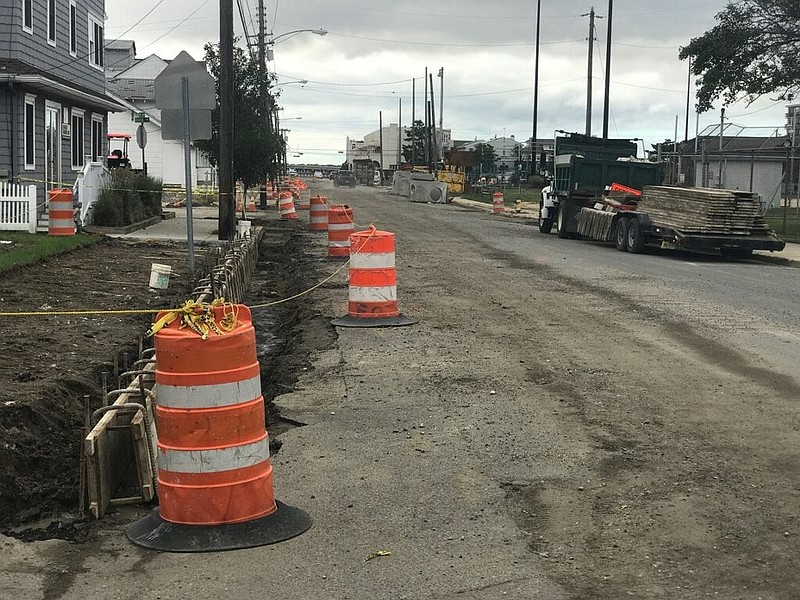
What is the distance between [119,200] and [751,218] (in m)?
15.0

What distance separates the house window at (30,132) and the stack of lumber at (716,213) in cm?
1529

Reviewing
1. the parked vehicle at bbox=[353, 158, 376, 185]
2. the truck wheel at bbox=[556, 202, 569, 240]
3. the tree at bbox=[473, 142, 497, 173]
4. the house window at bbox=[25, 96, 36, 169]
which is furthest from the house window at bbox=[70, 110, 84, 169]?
the parked vehicle at bbox=[353, 158, 376, 185]

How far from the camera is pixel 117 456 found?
236 inches

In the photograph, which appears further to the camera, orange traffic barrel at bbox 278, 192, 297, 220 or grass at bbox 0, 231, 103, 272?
orange traffic barrel at bbox 278, 192, 297, 220

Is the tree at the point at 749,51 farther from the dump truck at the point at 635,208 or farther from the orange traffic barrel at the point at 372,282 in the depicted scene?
the orange traffic barrel at the point at 372,282

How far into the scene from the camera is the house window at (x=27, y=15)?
25391 millimetres

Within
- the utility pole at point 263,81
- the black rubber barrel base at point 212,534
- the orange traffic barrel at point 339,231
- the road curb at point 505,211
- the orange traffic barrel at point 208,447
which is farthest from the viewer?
the road curb at point 505,211

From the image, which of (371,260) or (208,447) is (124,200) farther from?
(208,447)

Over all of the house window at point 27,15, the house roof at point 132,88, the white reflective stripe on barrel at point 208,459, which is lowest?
the white reflective stripe on barrel at point 208,459

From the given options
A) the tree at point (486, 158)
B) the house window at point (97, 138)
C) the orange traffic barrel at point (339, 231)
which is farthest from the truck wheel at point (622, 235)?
the tree at point (486, 158)

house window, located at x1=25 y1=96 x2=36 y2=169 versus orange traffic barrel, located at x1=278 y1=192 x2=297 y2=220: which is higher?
house window, located at x1=25 y1=96 x2=36 y2=169

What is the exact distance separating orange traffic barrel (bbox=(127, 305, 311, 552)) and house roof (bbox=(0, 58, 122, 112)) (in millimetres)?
20611

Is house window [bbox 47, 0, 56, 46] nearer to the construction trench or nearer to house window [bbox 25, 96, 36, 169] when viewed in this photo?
house window [bbox 25, 96, 36, 169]

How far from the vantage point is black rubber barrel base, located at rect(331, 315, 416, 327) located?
1155 cm
